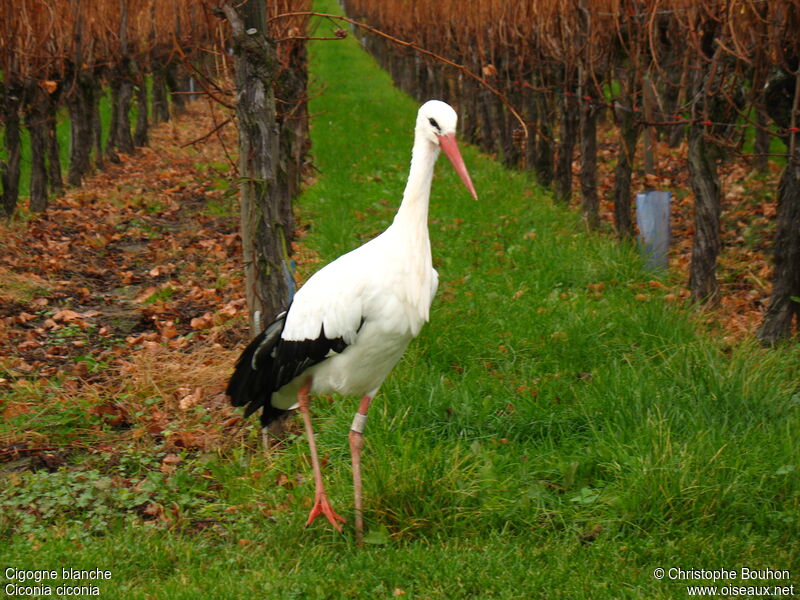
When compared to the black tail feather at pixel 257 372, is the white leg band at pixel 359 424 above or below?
below

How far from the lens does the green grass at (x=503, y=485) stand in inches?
145

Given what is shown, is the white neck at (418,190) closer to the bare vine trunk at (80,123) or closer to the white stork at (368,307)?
the white stork at (368,307)

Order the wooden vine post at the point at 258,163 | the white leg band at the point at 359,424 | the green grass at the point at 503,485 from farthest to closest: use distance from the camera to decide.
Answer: the wooden vine post at the point at 258,163 < the white leg band at the point at 359,424 < the green grass at the point at 503,485

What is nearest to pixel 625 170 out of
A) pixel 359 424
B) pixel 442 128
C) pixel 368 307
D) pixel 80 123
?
pixel 442 128

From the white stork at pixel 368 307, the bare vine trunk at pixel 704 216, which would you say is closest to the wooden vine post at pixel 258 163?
the white stork at pixel 368 307

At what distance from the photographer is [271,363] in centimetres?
432

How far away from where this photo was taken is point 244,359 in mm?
4418

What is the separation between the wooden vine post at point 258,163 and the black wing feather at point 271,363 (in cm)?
74

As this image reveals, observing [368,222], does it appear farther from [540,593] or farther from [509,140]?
[540,593]

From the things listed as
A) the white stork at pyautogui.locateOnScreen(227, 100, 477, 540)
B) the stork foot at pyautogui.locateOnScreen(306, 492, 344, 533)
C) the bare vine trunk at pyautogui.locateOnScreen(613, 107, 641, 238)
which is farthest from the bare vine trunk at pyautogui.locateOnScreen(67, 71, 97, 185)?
the stork foot at pyautogui.locateOnScreen(306, 492, 344, 533)

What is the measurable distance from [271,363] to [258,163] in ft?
4.26

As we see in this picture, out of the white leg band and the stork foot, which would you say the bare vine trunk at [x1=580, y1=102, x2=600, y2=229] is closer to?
the white leg band

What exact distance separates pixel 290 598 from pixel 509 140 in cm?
1295

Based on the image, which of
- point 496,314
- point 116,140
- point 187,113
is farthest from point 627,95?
point 187,113
